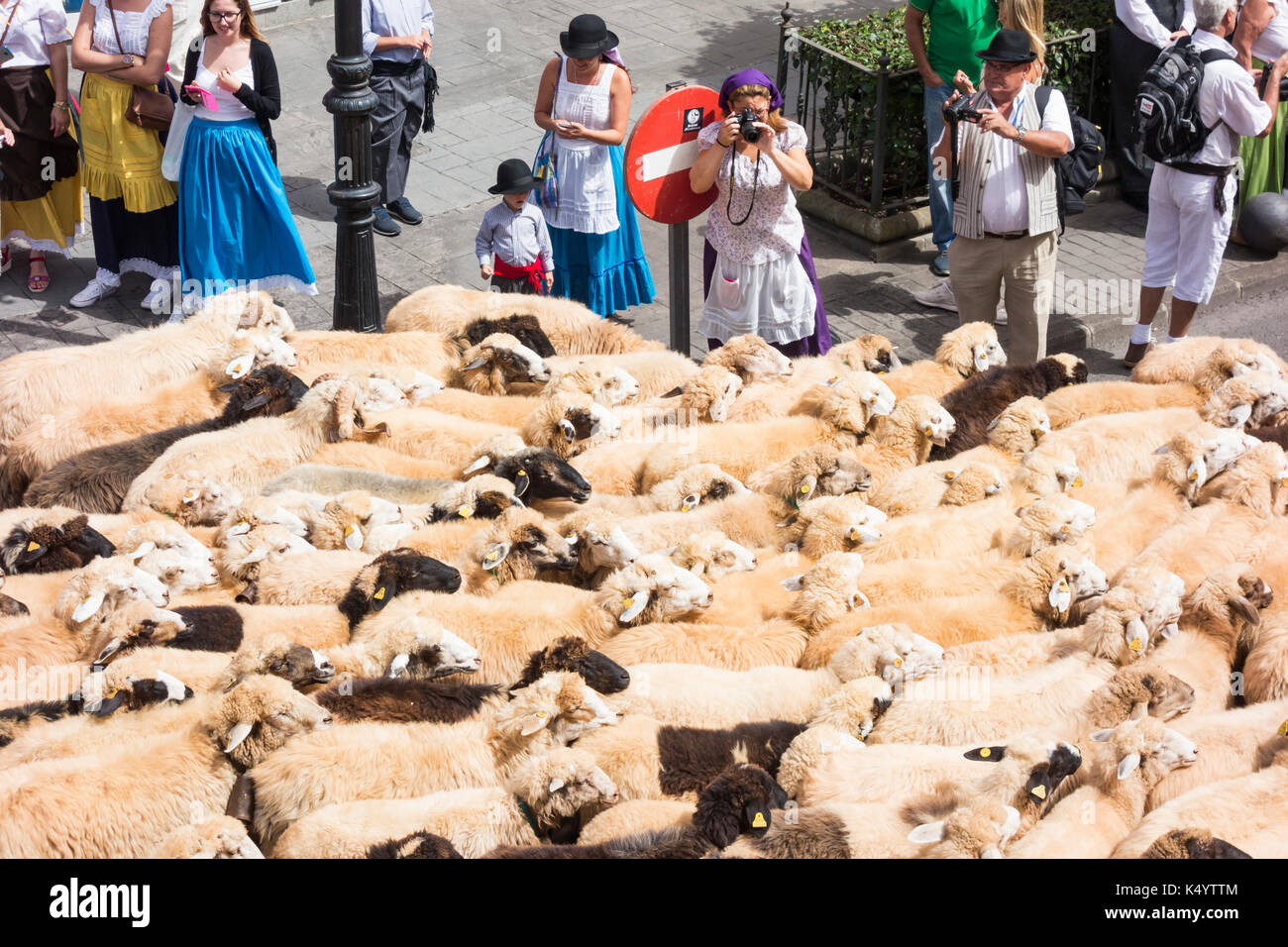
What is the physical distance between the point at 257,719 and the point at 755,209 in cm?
510

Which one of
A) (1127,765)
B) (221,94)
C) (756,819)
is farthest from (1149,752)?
(221,94)

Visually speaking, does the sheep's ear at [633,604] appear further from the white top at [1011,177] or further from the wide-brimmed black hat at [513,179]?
the white top at [1011,177]

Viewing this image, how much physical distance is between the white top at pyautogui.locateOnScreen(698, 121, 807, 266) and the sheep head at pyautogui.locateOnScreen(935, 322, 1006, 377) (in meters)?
1.32

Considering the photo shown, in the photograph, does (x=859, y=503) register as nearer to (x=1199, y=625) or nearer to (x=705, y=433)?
(x=705, y=433)

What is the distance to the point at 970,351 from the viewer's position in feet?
26.2

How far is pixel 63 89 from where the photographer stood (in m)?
10.6

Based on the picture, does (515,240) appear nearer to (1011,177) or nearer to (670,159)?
(670,159)

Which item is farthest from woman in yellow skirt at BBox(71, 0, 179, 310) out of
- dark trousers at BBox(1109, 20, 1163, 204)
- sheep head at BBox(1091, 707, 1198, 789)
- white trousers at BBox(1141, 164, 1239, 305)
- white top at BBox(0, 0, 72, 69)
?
dark trousers at BBox(1109, 20, 1163, 204)

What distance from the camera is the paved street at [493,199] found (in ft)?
35.9

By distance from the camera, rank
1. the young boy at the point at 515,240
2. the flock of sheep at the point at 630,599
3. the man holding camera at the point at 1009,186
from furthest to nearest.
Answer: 1. the young boy at the point at 515,240
2. the man holding camera at the point at 1009,186
3. the flock of sheep at the point at 630,599

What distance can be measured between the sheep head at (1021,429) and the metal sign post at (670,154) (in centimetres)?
263

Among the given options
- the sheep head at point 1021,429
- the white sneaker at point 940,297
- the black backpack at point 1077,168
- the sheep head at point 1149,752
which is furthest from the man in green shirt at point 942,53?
the sheep head at point 1149,752

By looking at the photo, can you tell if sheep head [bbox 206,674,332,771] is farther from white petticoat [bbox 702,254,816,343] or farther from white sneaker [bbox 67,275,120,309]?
white sneaker [bbox 67,275,120,309]
